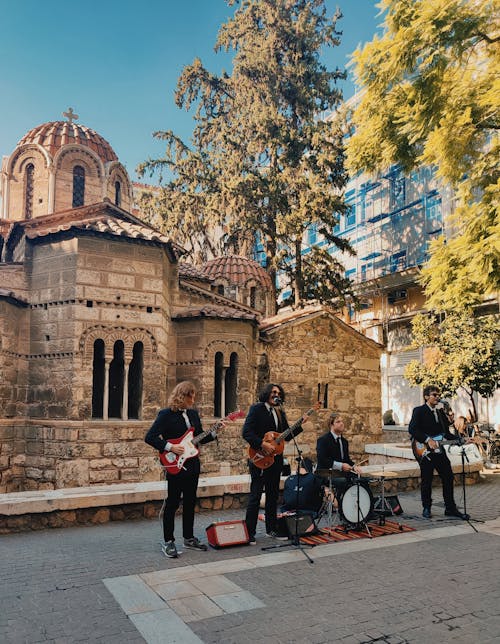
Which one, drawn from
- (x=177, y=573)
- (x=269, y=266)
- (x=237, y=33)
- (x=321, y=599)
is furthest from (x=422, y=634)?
(x=237, y=33)

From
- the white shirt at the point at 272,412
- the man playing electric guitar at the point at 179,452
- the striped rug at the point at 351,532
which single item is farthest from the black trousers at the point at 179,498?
the striped rug at the point at 351,532

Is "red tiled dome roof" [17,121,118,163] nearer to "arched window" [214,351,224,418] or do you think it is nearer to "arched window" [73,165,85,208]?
"arched window" [73,165,85,208]

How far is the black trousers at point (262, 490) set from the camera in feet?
19.9

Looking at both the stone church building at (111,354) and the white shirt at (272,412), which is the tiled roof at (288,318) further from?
the white shirt at (272,412)

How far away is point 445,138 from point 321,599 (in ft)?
22.6

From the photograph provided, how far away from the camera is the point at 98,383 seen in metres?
12.5

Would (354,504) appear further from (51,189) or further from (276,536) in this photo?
(51,189)

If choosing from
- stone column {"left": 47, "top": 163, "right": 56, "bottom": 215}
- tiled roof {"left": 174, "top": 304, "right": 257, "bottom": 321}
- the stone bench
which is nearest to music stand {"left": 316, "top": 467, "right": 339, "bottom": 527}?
the stone bench

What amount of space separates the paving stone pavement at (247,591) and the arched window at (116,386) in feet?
20.4

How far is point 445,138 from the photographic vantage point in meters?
8.46

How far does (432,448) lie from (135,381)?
7.33 m

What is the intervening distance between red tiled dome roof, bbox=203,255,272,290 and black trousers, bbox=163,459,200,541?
1522 centimetres

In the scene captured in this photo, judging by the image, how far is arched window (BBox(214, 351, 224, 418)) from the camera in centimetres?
1389

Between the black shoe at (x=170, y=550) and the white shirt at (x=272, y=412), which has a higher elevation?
the white shirt at (x=272, y=412)
